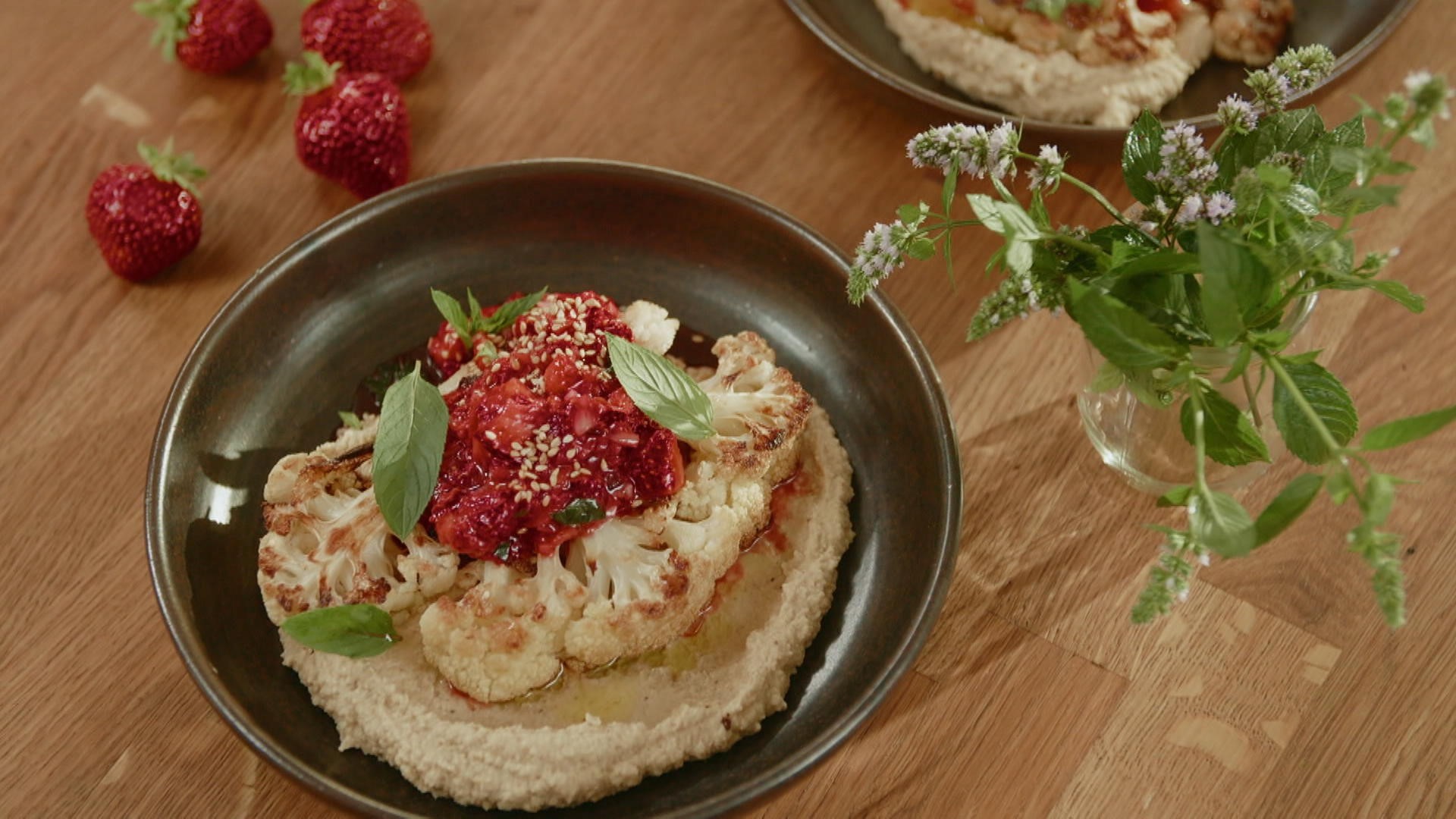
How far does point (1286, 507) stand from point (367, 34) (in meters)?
1.83

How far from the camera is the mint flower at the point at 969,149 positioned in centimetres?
138

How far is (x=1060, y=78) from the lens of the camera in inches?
88.0

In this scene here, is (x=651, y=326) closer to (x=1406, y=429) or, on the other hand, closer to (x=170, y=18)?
(x=1406, y=429)

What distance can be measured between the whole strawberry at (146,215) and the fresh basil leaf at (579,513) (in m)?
0.97

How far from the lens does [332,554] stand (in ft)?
5.42

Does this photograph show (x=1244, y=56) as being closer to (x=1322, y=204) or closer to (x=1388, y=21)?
(x=1388, y=21)

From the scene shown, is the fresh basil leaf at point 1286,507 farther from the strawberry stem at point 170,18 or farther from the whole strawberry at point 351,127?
the strawberry stem at point 170,18

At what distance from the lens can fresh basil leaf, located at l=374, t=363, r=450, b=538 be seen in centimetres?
161

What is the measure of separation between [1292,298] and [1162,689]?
609mm

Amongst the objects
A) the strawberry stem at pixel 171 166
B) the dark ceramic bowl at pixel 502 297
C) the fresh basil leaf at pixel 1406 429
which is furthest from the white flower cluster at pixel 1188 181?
the strawberry stem at pixel 171 166

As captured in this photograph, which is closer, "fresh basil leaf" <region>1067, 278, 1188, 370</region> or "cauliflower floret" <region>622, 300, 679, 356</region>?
"fresh basil leaf" <region>1067, 278, 1188, 370</region>

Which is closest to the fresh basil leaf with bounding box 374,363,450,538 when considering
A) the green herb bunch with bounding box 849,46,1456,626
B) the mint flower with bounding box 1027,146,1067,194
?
the green herb bunch with bounding box 849,46,1456,626

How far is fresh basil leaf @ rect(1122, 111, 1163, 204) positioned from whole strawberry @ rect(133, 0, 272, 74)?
66.8 inches

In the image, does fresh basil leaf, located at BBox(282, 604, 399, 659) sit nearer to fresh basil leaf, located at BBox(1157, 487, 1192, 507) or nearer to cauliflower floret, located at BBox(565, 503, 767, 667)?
cauliflower floret, located at BBox(565, 503, 767, 667)
